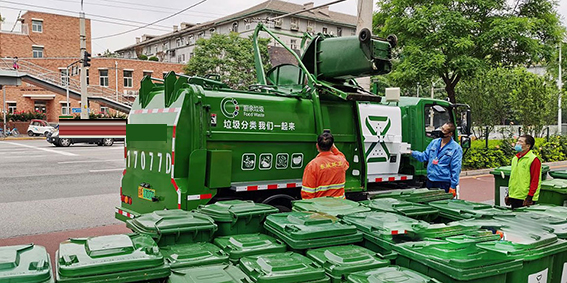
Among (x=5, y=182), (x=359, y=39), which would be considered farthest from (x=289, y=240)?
(x=5, y=182)

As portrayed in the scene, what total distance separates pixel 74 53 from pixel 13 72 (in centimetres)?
1748

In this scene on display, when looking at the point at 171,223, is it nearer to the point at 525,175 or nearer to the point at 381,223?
the point at 381,223

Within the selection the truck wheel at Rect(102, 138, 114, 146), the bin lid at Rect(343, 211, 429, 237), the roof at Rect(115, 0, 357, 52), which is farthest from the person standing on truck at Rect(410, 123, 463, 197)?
the roof at Rect(115, 0, 357, 52)

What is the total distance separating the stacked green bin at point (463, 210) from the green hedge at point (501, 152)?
439 inches

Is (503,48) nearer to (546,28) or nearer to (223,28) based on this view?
(546,28)

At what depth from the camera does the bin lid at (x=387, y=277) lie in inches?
97.9

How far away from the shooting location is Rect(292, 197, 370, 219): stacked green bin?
150 inches

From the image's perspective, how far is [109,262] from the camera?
227 centimetres

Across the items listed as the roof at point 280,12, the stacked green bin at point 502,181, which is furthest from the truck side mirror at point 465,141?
the roof at point 280,12

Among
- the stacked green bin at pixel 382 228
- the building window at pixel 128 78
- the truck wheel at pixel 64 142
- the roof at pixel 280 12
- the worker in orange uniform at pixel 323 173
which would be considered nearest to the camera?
the stacked green bin at pixel 382 228

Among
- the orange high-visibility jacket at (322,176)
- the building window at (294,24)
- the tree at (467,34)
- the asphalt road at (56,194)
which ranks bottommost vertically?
the asphalt road at (56,194)

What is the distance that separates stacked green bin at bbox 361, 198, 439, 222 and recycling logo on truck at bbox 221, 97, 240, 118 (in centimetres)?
202

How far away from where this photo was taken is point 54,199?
30.3 feet

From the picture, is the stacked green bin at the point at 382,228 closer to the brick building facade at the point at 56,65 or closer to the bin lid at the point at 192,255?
the bin lid at the point at 192,255
